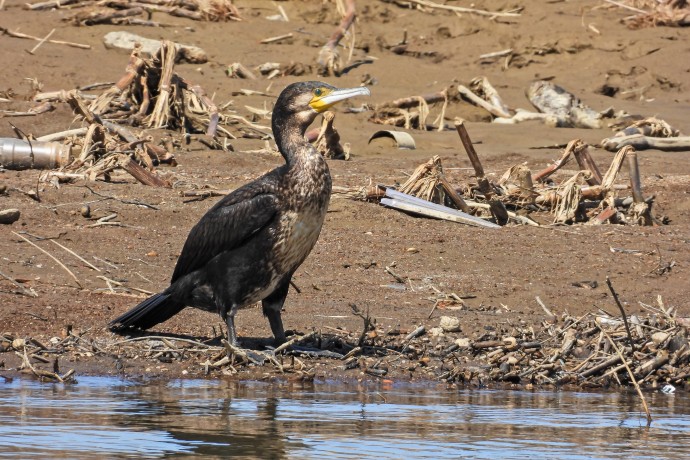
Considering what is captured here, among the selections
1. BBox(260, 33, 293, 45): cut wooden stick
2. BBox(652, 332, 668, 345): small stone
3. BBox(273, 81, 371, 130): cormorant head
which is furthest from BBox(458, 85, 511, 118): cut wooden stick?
BBox(273, 81, 371, 130): cormorant head

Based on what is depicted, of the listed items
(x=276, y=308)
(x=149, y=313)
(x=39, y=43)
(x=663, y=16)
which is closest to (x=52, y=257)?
(x=149, y=313)

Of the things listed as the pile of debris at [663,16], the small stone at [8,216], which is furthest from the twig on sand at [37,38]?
the pile of debris at [663,16]

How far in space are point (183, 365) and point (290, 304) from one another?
144cm

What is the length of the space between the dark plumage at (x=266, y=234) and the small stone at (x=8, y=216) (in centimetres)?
277

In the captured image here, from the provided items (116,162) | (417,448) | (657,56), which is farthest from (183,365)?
(657,56)

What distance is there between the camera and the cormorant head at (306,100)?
723cm

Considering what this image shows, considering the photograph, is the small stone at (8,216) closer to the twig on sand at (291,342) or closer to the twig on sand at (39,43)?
the twig on sand at (291,342)

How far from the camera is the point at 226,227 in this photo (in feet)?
23.0

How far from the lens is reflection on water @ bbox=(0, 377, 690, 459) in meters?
5.39

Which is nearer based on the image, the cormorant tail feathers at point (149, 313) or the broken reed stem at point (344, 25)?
the cormorant tail feathers at point (149, 313)

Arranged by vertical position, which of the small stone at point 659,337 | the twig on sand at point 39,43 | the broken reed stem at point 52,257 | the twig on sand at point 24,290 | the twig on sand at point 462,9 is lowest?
the small stone at point 659,337

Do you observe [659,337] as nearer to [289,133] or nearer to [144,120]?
[289,133]

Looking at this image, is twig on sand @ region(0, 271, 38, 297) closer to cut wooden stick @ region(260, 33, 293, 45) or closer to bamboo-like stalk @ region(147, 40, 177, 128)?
bamboo-like stalk @ region(147, 40, 177, 128)

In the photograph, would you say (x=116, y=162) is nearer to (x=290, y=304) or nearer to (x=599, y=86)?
(x=290, y=304)
